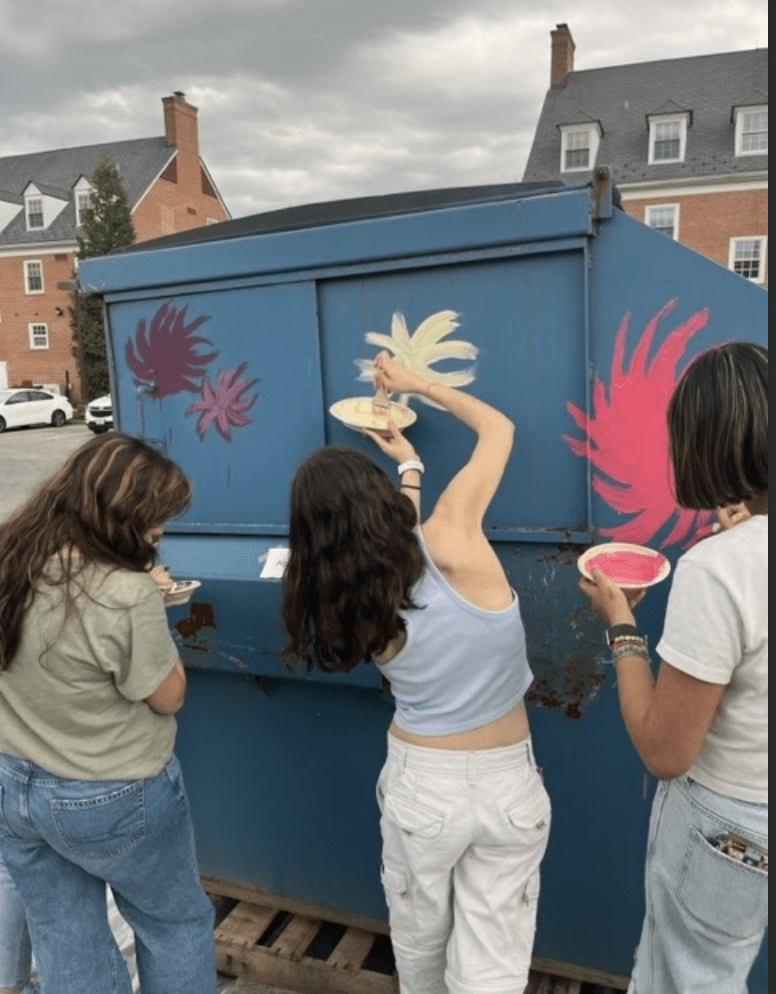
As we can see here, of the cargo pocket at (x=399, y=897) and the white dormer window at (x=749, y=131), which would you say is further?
the white dormer window at (x=749, y=131)

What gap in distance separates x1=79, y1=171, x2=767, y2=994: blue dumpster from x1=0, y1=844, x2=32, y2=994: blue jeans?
2.20ft

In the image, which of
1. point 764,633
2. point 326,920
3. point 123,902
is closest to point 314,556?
point 764,633

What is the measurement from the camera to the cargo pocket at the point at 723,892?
131 cm

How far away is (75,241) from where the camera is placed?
29.7 m

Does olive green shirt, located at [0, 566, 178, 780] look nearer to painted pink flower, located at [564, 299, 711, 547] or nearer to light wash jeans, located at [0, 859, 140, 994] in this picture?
light wash jeans, located at [0, 859, 140, 994]

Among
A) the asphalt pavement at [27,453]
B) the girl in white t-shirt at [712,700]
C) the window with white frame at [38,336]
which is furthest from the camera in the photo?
the window with white frame at [38,336]

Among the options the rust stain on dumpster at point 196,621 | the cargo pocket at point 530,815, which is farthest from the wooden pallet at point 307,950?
the rust stain on dumpster at point 196,621

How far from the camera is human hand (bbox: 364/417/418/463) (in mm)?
1990

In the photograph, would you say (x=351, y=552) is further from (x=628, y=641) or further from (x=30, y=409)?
(x=30, y=409)

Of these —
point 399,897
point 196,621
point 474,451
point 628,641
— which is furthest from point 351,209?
point 399,897

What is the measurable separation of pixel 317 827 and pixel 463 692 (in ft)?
3.80

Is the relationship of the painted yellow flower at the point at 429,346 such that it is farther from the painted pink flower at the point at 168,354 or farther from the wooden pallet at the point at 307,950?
the wooden pallet at the point at 307,950

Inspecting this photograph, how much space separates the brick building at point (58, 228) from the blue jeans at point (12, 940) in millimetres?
29500

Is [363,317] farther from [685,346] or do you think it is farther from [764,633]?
[764,633]
